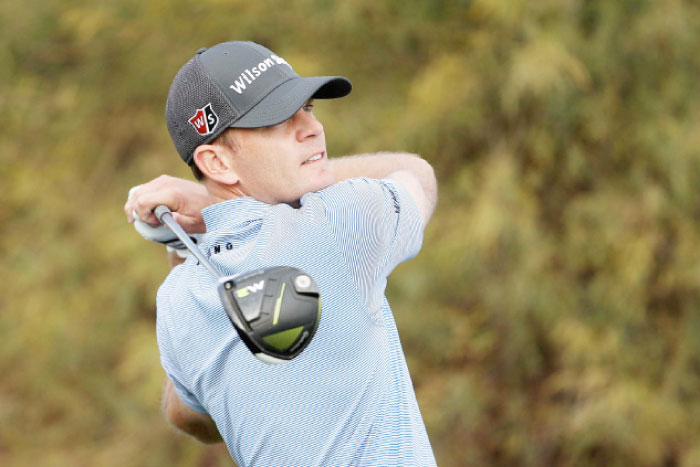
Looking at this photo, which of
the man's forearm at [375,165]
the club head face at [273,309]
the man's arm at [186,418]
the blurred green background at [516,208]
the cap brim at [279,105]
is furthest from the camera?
the blurred green background at [516,208]

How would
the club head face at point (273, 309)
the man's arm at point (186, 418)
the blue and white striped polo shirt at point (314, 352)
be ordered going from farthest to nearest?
the man's arm at point (186, 418), the blue and white striped polo shirt at point (314, 352), the club head face at point (273, 309)

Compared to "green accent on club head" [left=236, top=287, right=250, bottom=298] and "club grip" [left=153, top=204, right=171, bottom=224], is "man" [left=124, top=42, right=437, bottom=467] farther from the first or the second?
"green accent on club head" [left=236, top=287, right=250, bottom=298]

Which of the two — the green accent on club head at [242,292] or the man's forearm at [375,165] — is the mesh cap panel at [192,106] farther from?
the green accent on club head at [242,292]

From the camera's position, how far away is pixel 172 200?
1840 millimetres

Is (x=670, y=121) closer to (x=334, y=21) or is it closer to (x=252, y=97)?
(x=334, y=21)

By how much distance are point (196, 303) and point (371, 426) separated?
372mm

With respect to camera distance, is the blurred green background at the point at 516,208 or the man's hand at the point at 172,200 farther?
the blurred green background at the point at 516,208

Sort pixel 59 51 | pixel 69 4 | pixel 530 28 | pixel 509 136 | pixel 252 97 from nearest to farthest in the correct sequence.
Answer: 1. pixel 252 97
2. pixel 530 28
3. pixel 509 136
4. pixel 69 4
5. pixel 59 51

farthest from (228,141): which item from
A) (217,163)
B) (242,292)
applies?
(242,292)

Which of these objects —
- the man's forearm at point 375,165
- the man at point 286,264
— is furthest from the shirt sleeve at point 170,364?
the man's forearm at point 375,165

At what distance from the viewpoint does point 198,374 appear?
1.61m

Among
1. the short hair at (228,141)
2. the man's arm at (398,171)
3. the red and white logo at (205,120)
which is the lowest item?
the man's arm at (398,171)

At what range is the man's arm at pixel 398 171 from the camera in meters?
1.90

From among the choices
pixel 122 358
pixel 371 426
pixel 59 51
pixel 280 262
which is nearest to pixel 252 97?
pixel 280 262
